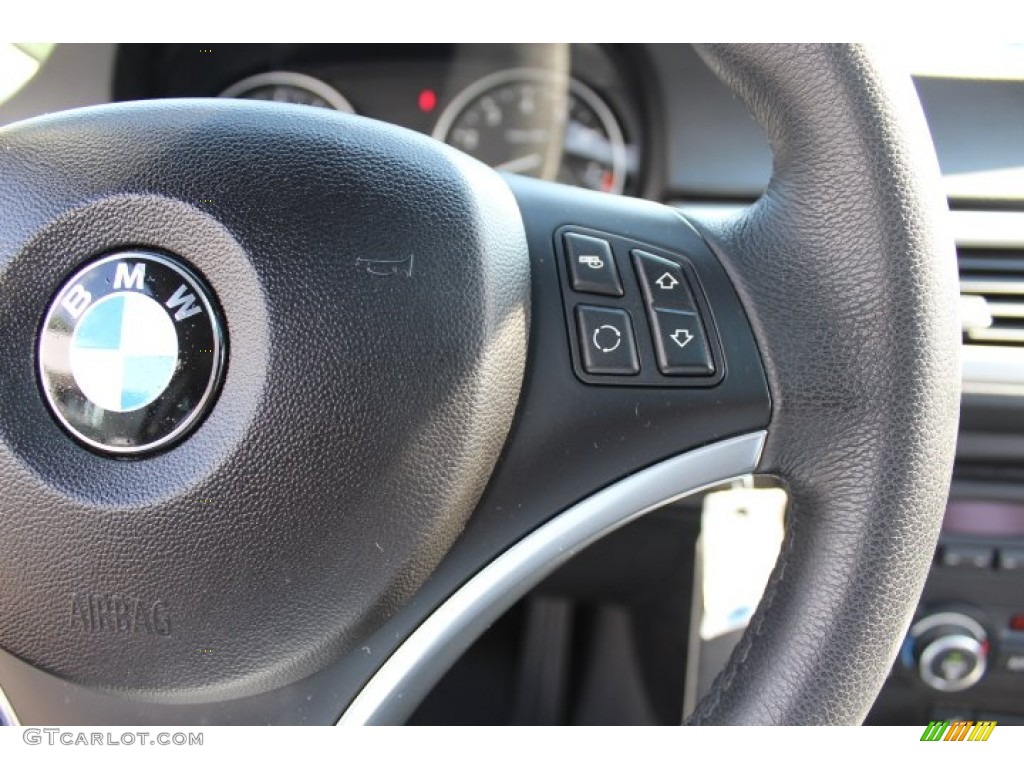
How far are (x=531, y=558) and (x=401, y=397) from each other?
0.15 m

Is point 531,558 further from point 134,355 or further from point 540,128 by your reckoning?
point 540,128

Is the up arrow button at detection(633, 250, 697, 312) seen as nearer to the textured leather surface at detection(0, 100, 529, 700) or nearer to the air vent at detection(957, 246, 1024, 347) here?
the textured leather surface at detection(0, 100, 529, 700)

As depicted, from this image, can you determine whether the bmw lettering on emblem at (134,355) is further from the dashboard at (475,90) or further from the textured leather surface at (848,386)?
the dashboard at (475,90)

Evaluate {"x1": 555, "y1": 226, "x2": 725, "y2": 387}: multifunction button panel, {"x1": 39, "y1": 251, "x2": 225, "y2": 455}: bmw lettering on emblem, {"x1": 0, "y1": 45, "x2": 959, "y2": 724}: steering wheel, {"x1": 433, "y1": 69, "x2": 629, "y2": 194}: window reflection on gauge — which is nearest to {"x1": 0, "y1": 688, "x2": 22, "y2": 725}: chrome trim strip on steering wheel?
{"x1": 0, "y1": 45, "x2": 959, "y2": 724}: steering wheel

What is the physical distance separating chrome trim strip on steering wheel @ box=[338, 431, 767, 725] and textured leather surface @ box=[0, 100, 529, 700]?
1.6 inches

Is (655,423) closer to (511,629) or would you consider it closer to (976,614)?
(976,614)

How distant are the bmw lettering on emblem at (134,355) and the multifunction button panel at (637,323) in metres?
0.25

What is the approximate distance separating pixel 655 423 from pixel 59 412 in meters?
0.41

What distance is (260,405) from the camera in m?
0.68

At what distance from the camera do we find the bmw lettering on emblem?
0.68 meters
